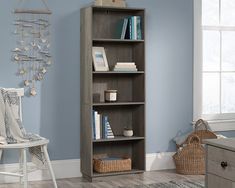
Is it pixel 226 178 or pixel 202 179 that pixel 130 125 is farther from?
pixel 226 178

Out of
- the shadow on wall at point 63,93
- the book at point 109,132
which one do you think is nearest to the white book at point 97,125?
the book at point 109,132

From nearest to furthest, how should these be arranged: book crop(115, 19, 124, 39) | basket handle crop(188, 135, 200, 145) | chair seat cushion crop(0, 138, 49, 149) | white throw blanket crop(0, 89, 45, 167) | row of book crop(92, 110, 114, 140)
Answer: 1. chair seat cushion crop(0, 138, 49, 149)
2. white throw blanket crop(0, 89, 45, 167)
3. row of book crop(92, 110, 114, 140)
4. book crop(115, 19, 124, 39)
5. basket handle crop(188, 135, 200, 145)

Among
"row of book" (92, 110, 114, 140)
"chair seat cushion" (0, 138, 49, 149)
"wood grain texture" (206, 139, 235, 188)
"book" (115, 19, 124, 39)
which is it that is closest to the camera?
"wood grain texture" (206, 139, 235, 188)

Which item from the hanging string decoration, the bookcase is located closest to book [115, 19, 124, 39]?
the bookcase

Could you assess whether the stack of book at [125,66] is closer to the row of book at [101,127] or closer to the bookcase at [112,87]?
the bookcase at [112,87]

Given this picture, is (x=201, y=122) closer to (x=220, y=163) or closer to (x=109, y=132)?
(x=109, y=132)

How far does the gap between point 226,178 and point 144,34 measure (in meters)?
2.56

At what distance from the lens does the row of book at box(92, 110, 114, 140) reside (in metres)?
4.93

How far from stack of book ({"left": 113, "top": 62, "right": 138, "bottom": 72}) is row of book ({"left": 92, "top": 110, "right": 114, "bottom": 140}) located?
487 millimetres

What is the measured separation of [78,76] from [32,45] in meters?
0.56

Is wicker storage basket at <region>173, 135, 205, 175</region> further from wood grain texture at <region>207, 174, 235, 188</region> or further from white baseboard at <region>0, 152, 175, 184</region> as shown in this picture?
wood grain texture at <region>207, 174, 235, 188</region>

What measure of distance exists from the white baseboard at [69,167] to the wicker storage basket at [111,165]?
0.74ft

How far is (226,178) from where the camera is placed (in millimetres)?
2729

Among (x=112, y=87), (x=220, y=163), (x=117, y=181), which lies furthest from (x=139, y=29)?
(x=220, y=163)
